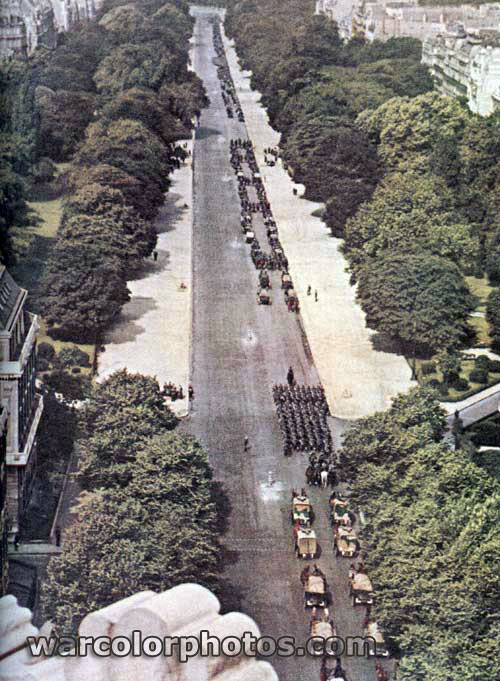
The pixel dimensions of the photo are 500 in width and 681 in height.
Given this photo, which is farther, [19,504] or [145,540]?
[19,504]

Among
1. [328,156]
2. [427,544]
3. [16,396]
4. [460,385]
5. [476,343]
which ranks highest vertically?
[16,396]

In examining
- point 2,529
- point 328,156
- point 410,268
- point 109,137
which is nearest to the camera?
point 2,529

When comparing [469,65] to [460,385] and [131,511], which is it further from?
[131,511]

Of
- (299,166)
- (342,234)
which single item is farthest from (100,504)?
(299,166)

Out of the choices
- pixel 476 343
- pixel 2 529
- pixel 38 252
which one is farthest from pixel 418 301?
pixel 2 529

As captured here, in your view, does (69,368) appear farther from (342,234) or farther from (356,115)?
(356,115)

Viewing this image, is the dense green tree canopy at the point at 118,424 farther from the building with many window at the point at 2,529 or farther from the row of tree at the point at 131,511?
the building with many window at the point at 2,529

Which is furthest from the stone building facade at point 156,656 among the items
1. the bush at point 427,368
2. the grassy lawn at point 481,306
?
the grassy lawn at point 481,306
